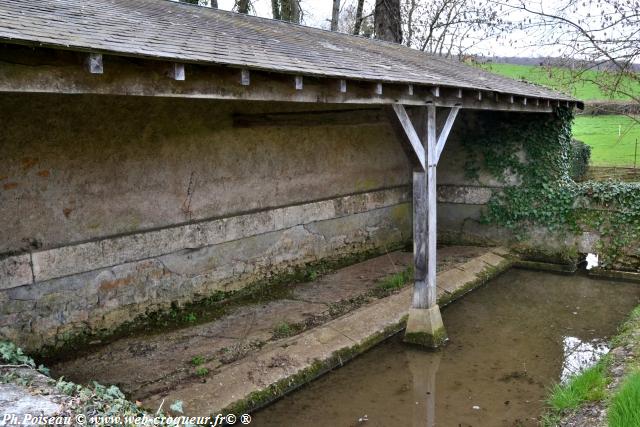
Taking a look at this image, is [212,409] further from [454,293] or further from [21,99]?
[454,293]

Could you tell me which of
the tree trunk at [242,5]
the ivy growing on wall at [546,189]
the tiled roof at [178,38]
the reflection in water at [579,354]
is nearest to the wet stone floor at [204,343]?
the reflection in water at [579,354]

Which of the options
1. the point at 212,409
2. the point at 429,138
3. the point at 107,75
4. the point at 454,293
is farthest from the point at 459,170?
the point at 107,75

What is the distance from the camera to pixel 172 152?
611cm

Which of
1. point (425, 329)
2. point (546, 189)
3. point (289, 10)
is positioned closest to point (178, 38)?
point (425, 329)

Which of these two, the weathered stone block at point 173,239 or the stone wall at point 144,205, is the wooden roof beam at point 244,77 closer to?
the stone wall at point 144,205

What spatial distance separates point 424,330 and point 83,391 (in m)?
4.01

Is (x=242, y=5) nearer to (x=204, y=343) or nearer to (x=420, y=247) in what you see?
(x=420, y=247)

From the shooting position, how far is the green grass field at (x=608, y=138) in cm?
1769

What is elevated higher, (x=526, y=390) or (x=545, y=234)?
(x=545, y=234)

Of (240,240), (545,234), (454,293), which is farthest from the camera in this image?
(545,234)

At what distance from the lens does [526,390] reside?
16.6ft

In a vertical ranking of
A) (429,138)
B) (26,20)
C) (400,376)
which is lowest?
(400,376)

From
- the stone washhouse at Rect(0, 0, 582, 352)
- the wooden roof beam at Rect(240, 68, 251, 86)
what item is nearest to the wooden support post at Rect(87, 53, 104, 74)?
the stone washhouse at Rect(0, 0, 582, 352)

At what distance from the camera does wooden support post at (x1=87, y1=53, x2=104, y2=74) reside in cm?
296
